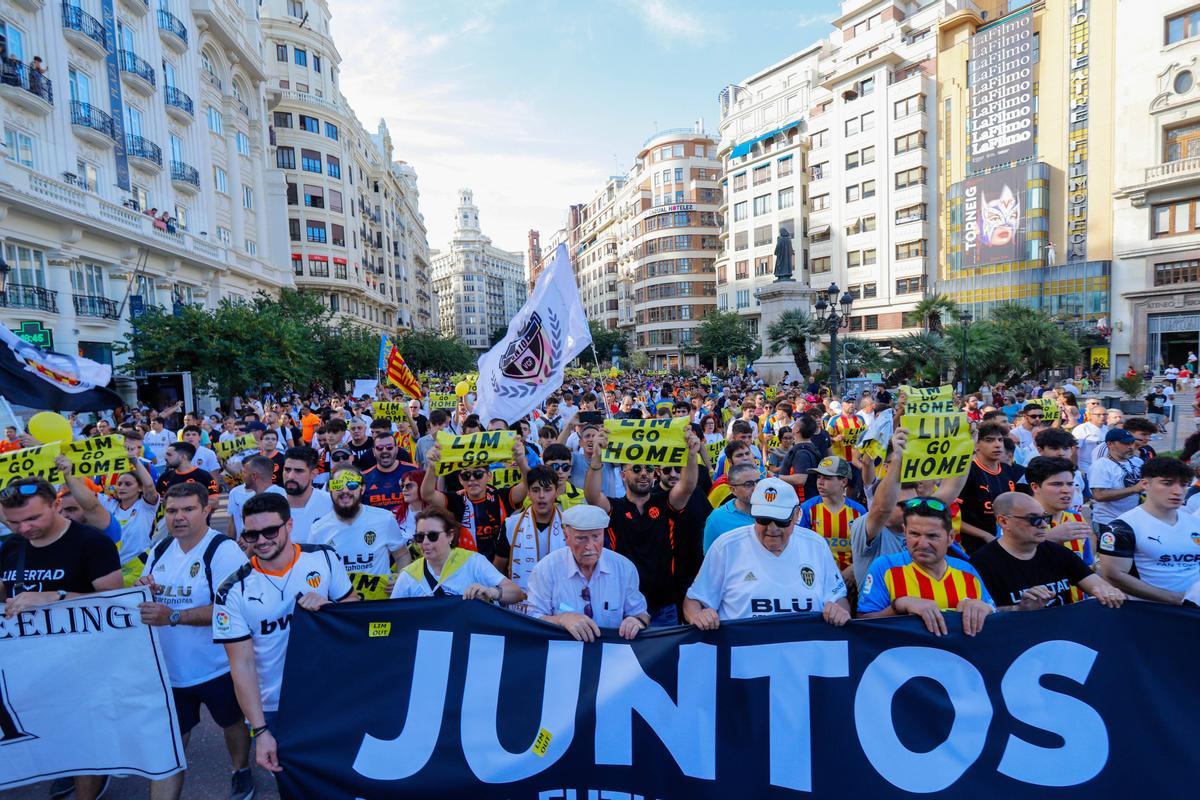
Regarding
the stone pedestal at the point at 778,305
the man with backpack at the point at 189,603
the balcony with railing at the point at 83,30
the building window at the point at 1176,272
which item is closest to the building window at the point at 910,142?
the building window at the point at 1176,272

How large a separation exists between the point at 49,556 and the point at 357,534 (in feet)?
5.76

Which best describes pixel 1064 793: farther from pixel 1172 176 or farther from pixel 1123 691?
pixel 1172 176

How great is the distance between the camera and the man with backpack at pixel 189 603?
147 inches

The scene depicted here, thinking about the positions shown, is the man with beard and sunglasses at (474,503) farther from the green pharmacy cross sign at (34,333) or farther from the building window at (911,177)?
the building window at (911,177)

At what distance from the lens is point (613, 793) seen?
311 cm

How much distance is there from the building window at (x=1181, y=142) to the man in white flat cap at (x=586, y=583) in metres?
50.2

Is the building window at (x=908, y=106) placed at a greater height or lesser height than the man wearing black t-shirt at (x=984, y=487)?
greater

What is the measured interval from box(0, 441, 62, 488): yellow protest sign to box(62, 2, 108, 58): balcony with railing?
25495 mm

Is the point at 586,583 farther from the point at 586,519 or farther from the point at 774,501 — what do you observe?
the point at 774,501

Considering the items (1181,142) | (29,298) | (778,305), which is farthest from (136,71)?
(1181,142)

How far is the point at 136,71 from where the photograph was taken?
26.3 meters

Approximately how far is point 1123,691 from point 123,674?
16.8 ft

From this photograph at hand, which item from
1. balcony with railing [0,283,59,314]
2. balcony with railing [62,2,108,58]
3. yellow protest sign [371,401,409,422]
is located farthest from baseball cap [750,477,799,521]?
balcony with railing [62,2,108,58]

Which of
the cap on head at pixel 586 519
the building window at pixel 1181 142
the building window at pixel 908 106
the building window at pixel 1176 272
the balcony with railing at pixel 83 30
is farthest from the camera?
the building window at pixel 908 106
